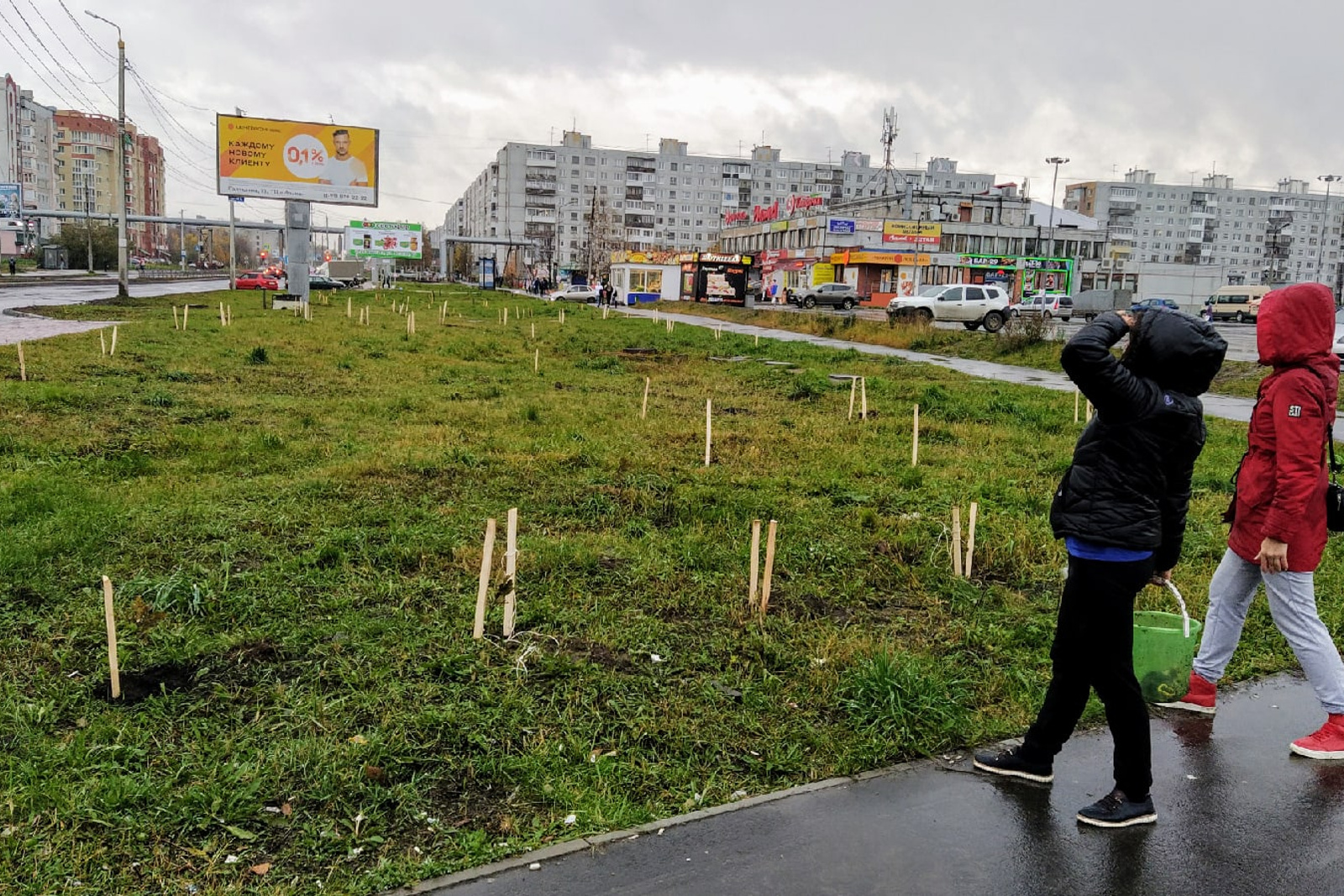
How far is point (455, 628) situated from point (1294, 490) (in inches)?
146

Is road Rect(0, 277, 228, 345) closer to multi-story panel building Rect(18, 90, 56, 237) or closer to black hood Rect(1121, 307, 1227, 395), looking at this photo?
black hood Rect(1121, 307, 1227, 395)

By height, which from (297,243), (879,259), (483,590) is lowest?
(483,590)

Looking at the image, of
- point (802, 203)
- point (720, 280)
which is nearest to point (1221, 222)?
point (802, 203)

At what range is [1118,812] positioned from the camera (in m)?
3.44

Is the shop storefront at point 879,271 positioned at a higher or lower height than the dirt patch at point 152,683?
higher

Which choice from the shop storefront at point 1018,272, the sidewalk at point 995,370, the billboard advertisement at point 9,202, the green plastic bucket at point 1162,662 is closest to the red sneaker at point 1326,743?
the green plastic bucket at point 1162,662

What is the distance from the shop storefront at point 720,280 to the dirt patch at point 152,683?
A: 5347cm

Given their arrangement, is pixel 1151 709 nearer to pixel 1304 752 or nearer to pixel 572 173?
pixel 1304 752

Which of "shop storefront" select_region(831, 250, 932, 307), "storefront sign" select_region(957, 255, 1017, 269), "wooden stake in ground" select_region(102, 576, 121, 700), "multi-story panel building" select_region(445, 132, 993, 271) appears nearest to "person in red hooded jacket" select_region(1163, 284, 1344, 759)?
"wooden stake in ground" select_region(102, 576, 121, 700)

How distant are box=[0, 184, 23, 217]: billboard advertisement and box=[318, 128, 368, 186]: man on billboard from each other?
36.1m

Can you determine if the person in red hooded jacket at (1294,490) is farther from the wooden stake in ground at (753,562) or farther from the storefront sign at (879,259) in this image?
the storefront sign at (879,259)

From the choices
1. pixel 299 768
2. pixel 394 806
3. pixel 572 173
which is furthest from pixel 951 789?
pixel 572 173

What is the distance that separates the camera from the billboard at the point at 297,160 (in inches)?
1550

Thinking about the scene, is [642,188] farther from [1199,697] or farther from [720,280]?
[1199,697]
